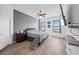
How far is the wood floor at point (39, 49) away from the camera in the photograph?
1.58 meters

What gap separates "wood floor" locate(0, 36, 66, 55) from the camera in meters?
1.58

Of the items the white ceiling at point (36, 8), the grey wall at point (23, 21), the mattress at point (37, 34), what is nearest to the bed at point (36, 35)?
the mattress at point (37, 34)

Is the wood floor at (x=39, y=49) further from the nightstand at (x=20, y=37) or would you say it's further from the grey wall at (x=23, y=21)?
the grey wall at (x=23, y=21)

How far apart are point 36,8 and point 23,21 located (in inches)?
14.4

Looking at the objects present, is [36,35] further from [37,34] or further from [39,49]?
[39,49]

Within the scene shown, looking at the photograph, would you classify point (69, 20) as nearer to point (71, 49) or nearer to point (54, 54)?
point (71, 49)

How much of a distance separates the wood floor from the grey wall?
0.31 metres

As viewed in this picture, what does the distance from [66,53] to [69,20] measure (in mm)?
639

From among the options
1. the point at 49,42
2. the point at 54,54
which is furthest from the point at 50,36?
the point at 54,54

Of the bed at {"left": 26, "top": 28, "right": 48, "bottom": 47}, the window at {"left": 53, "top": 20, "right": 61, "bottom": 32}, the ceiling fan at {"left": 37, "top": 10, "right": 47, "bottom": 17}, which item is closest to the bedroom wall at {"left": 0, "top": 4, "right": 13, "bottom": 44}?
the bed at {"left": 26, "top": 28, "right": 48, "bottom": 47}

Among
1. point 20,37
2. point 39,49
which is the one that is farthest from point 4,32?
point 39,49

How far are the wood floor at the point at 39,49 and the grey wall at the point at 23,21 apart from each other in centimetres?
31

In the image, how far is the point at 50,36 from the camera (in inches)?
66.5

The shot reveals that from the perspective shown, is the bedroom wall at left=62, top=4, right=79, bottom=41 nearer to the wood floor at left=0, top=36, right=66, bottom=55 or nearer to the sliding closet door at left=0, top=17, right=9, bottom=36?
the wood floor at left=0, top=36, right=66, bottom=55
